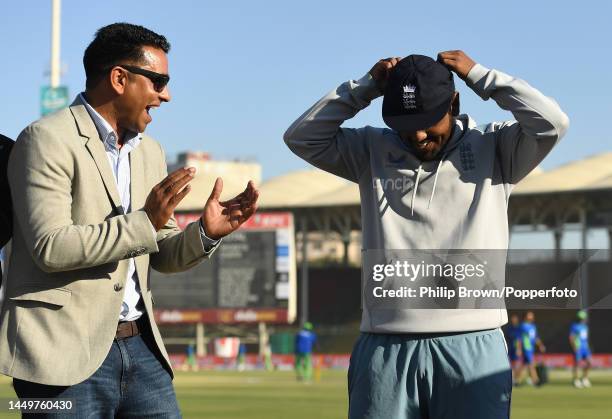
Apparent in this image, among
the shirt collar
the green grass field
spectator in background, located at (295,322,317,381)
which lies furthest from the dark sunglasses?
spectator in background, located at (295,322,317,381)

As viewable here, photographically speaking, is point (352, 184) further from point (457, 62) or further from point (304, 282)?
point (457, 62)

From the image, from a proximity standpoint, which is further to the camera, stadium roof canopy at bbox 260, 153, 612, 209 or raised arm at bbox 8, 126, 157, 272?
stadium roof canopy at bbox 260, 153, 612, 209

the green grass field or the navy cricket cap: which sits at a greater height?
the navy cricket cap

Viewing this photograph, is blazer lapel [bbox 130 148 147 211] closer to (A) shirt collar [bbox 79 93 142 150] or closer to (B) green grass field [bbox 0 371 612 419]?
Answer: (A) shirt collar [bbox 79 93 142 150]

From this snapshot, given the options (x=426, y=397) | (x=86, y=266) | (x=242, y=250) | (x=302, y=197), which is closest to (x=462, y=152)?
(x=426, y=397)

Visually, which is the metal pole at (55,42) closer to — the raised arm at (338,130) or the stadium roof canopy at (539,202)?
the stadium roof canopy at (539,202)

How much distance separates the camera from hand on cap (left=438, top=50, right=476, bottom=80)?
449cm

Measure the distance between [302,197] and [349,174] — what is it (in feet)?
221

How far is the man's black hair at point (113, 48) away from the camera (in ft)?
14.5

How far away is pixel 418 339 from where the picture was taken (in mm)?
4297

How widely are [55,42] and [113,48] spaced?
35812 mm

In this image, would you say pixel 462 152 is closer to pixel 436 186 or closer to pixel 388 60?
pixel 436 186

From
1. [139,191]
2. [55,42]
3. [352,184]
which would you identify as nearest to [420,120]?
[139,191]

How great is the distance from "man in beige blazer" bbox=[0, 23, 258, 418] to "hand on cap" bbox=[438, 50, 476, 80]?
0.85m
